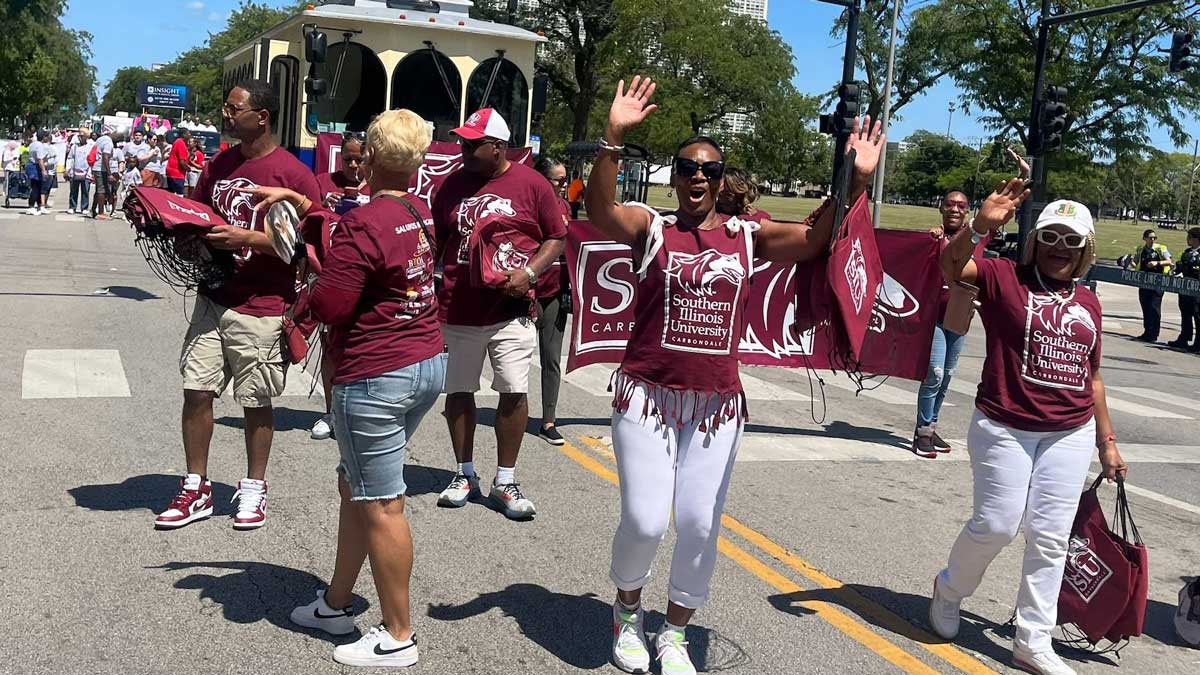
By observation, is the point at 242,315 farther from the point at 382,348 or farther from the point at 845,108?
the point at 845,108

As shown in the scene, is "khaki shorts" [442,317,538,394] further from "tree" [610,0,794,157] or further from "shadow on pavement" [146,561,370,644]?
"tree" [610,0,794,157]

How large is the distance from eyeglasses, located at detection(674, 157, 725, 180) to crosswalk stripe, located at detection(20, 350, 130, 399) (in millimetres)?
5715

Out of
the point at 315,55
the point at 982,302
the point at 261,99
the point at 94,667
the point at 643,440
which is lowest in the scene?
the point at 94,667

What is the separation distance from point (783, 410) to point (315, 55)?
7189 millimetres

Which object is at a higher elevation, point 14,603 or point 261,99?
point 261,99

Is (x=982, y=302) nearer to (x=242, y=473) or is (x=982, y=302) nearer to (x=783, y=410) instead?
(x=242, y=473)

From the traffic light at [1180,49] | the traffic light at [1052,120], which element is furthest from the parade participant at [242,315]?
the traffic light at [1180,49]

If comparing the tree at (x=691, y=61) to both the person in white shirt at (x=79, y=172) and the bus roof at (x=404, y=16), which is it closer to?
the person in white shirt at (x=79, y=172)

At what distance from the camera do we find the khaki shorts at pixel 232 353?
5344mm

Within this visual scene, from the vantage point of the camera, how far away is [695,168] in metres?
3.99

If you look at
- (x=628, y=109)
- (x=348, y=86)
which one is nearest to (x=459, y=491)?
(x=628, y=109)

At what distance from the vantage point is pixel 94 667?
390 centimetres

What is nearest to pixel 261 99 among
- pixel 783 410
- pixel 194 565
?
pixel 194 565

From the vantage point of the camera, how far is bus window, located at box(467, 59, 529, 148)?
1539 centimetres
